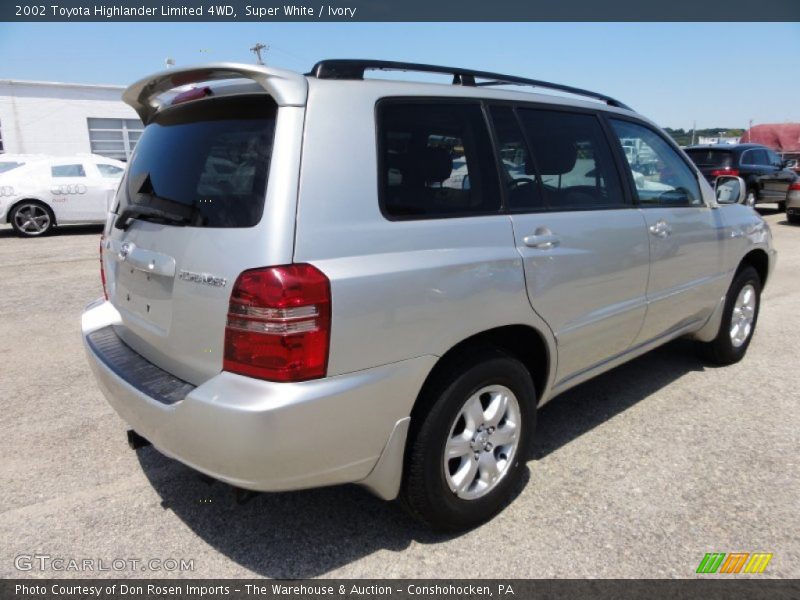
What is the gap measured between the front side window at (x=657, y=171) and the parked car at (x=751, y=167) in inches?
382

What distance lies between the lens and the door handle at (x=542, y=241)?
8.15ft

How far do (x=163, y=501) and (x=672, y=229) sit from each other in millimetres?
3120

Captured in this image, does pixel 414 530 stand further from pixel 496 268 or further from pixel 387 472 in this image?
pixel 496 268

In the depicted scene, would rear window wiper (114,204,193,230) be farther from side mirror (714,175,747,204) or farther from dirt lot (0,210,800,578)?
side mirror (714,175,747,204)

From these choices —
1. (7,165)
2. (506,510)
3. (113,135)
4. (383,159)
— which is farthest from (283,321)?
(113,135)

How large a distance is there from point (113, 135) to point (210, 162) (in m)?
27.7

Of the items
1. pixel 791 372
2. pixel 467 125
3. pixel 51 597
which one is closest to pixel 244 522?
pixel 51 597

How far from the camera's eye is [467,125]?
2467 mm

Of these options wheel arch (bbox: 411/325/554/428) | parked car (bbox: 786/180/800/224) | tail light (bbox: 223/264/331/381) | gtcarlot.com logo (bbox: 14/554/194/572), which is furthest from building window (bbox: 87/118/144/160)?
tail light (bbox: 223/264/331/381)

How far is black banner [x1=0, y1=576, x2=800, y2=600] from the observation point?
2.15 m

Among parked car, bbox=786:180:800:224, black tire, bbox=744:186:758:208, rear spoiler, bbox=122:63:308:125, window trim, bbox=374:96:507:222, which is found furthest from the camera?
black tire, bbox=744:186:758:208

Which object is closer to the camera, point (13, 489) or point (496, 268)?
point (496, 268)

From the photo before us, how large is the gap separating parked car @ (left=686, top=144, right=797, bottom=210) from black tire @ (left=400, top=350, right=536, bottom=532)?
463 inches

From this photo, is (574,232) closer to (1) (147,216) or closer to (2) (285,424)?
(2) (285,424)
